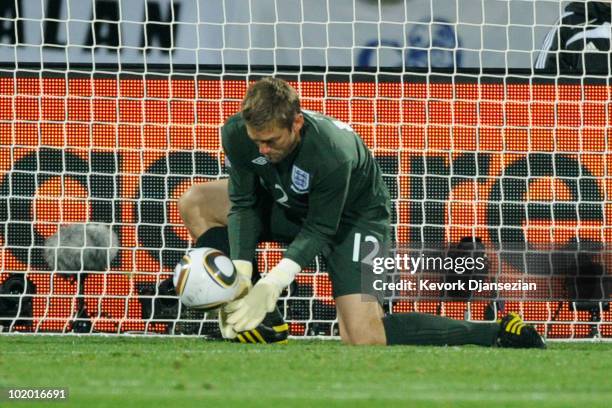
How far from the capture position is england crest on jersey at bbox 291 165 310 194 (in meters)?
6.45

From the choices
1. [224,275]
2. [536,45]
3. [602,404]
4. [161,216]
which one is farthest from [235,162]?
[536,45]

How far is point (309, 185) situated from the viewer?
6461 mm

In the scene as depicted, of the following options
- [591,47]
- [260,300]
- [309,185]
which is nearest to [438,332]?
[309,185]

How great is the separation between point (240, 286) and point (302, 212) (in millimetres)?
730

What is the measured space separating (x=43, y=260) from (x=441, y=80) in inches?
116

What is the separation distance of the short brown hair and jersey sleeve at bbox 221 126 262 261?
0.78 metres

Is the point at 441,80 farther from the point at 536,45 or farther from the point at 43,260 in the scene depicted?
the point at 43,260

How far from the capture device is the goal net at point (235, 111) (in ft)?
28.6

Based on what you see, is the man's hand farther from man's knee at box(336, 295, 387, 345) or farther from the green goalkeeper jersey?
man's knee at box(336, 295, 387, 345)

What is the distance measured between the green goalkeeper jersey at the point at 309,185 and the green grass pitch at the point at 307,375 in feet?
1.87

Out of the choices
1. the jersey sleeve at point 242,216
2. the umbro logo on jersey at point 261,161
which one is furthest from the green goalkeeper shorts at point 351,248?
the umbro logo on jersey at point 261,161

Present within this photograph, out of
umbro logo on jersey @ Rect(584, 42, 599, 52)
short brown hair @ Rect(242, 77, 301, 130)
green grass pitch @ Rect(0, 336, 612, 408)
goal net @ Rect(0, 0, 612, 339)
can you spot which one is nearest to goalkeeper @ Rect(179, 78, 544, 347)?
short brown hair @ Rect(242, 77, 301, 130)

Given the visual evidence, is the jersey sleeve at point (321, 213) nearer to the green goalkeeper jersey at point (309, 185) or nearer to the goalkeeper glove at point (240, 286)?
the green goalkeeper jersey at point (309, 185)

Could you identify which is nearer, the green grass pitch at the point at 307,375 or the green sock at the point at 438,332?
the green grass pitch at the point at 307,375
